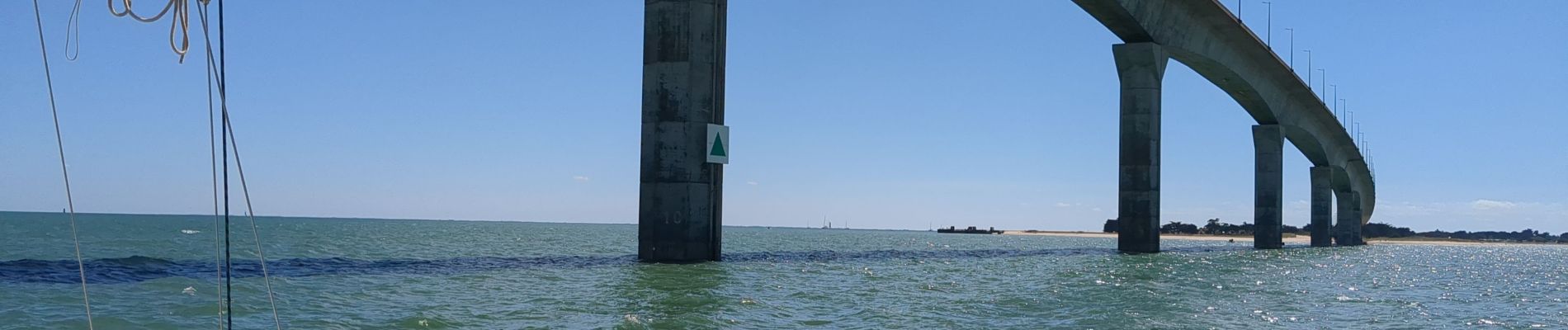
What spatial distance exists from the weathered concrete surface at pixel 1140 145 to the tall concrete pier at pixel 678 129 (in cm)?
2073

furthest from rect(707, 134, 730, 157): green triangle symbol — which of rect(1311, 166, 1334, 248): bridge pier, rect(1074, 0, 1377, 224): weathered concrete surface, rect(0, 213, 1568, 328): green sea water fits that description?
rect(1311, 166, 1334, 248): bridge pier

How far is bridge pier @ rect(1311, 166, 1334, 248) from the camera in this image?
76.7 meters

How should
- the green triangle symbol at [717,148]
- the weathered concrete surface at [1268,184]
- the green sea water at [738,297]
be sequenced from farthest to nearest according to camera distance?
the weathered concrete surface at [1268,184] < the green triangle symbol at [717,148] < the green sea water at [738,297]

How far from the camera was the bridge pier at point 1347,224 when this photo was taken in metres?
90.4

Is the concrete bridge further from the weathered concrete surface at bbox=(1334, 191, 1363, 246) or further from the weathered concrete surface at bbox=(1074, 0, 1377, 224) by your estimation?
the weathered concrete surface at bbox=(1334, 191, 1363, 246)

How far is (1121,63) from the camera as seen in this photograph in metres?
41.3

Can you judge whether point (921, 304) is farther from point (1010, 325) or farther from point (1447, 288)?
Answer: point (1447, 288)

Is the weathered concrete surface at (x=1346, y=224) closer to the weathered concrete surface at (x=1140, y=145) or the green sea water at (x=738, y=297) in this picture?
the weathered concrete surface at (x=1140, y=145)

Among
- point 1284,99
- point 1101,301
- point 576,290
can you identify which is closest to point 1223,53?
point 1284,99

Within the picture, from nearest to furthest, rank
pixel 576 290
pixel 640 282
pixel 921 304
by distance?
pixel 921 304 → pixel 576 290 → pixel 640 282

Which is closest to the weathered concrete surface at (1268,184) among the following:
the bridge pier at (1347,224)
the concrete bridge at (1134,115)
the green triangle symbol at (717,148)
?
the concrete bridge at (1134,115)

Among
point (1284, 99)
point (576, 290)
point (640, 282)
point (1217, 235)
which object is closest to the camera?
point (576, 290)

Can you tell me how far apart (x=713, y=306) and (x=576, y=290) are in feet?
10.5

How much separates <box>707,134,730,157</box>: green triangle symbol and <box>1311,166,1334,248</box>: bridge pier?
62338mm
